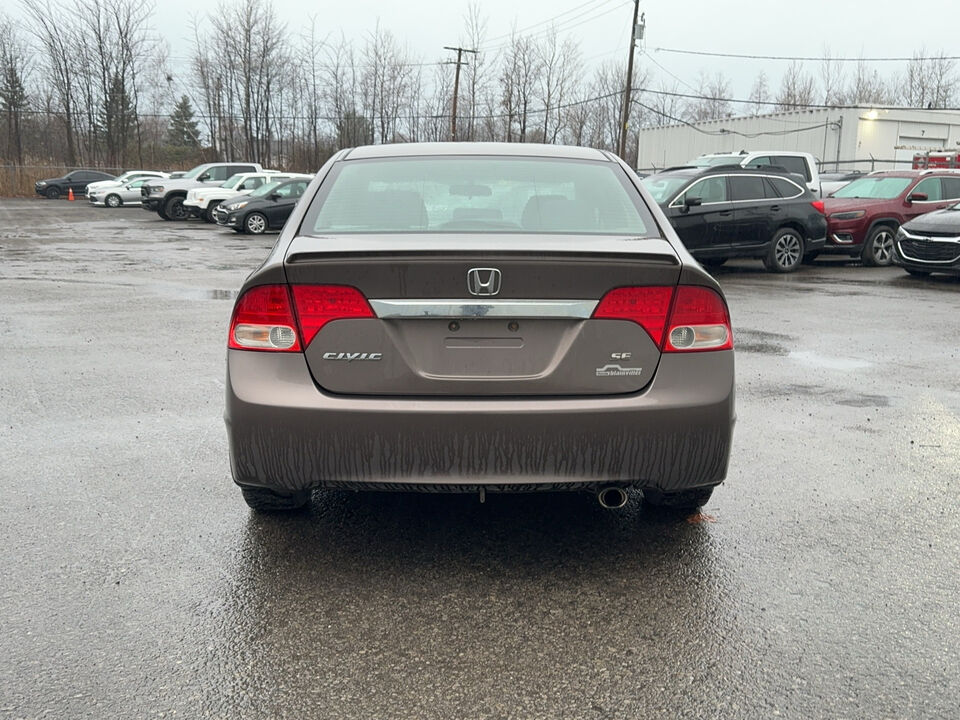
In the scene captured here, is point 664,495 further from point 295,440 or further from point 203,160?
point 203,160

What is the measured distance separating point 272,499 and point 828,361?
558cm

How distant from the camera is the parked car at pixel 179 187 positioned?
31156mm

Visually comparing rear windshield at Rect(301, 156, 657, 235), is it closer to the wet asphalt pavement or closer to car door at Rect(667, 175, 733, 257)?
the wet asphalt pavement

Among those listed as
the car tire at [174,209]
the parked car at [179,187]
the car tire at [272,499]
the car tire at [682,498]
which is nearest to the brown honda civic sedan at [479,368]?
the car tire at [272,499]

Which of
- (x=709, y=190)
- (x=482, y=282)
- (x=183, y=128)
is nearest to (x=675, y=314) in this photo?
(x=482, y=282)

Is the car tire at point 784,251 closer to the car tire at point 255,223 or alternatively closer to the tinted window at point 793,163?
the tinted window at point 793,163

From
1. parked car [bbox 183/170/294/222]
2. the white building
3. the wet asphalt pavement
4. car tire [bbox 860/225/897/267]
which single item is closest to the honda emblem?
the wet asphalt pavement

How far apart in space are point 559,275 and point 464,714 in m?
1.44

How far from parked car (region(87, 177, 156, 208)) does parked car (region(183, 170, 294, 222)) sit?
12.7 meters

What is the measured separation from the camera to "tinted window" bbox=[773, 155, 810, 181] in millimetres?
19453

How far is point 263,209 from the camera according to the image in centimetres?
2488

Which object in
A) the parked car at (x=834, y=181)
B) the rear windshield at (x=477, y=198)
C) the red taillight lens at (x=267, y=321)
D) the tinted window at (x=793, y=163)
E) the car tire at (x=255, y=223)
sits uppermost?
the tinted window at (x=793, y=163)

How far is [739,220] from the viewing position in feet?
49.3

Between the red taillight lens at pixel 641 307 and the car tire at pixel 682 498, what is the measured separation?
799 millimetres
